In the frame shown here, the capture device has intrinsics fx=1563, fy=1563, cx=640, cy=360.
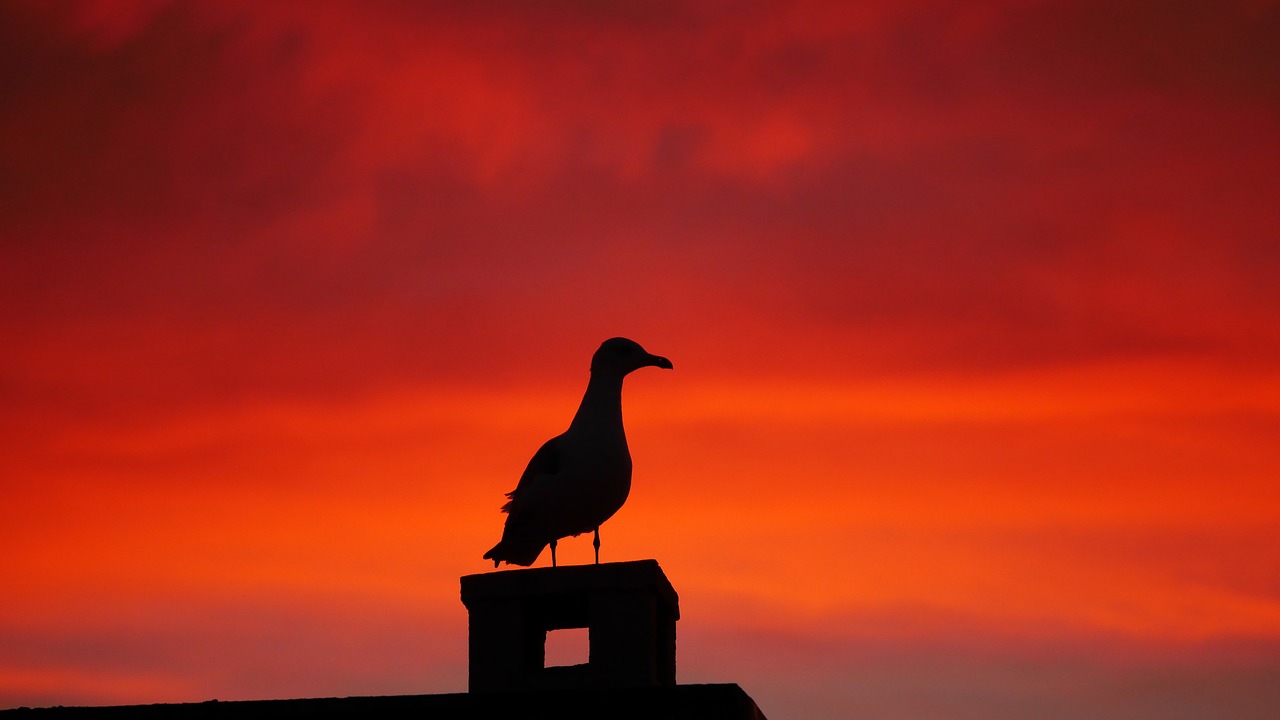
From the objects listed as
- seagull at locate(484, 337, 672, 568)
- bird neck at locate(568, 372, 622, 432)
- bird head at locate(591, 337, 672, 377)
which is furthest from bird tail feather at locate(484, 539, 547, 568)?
bird head at locate(591, 337, 672, 377)

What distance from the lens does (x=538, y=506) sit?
15.3 m

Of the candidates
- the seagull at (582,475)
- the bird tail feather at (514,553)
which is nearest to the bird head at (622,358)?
the seagull at (582,475)

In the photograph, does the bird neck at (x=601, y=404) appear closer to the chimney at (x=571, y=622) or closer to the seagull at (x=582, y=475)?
the seagull at (x=582, y=475)

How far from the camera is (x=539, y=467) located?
613 inches

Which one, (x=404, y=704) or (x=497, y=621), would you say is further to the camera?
(x=497, y=621)

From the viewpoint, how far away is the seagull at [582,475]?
1522 cm

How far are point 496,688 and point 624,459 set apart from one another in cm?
274

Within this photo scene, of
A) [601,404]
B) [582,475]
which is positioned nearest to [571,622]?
[582,475]

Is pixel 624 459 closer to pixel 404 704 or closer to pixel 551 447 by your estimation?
pixel 551 447

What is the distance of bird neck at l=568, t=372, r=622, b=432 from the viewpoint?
1547 centimetres

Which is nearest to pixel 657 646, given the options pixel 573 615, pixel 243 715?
pixel 573 615

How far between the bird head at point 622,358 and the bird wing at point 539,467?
2.92ft

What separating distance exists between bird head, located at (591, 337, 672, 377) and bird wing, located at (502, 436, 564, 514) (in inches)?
35.0

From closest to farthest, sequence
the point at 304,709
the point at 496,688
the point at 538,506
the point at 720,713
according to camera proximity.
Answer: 1. the point at 720,713
2. the point at 304,709
3. the point at 496,688
4. the point at 538,506
